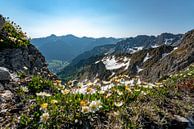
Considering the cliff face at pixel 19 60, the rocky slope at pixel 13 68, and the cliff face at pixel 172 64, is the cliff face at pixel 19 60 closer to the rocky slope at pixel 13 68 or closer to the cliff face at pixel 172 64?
the rocky slope at pixel 13 68

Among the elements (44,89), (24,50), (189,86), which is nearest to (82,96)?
(44,89)

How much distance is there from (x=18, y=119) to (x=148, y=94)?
10.1ft

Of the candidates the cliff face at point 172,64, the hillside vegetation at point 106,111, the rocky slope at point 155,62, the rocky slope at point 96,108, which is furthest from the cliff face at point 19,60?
the cliff face at point 172,64

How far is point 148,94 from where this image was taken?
8.88 m

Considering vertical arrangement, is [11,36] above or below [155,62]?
above

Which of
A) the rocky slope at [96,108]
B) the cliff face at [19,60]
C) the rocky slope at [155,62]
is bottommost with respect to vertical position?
the rocky slope at [155,62]

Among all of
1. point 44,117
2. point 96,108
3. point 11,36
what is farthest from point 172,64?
point 44,117

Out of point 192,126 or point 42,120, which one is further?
point 192,126

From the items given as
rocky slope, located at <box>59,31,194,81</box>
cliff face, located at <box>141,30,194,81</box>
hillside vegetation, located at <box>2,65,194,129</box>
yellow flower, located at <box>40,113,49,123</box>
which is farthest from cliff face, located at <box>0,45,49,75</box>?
cliff face, located at <box>141,30,194,81</box>

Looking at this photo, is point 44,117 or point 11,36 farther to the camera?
point 11,36

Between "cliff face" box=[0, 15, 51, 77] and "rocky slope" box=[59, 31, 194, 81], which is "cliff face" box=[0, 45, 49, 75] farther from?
"rocky slope" box=[59, 31, 194, 81]

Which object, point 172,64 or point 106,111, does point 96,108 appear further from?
point 172,64

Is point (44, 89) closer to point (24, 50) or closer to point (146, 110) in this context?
point (146, 110)

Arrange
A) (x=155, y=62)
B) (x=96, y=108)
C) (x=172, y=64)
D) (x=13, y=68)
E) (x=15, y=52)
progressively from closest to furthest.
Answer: (x=96, y=108), (x=13, y=68), (x=15, y=52), (x=172, y=64), (x=155, y=62)
